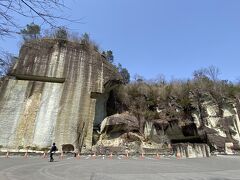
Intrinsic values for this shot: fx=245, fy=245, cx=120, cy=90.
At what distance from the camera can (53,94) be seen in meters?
26.0

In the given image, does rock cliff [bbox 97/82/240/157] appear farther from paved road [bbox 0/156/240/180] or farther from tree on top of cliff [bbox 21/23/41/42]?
tree on top of cliff [bbox 21/23/41/42]

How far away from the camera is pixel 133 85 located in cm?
3541

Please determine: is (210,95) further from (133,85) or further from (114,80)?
(114,80)

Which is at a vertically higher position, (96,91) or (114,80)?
(114,80)

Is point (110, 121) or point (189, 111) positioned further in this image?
point (189, 111)

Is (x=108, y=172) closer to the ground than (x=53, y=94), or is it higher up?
closer to the ground

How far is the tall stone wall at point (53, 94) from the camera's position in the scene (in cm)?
2317

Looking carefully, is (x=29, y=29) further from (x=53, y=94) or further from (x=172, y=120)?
(x=172, y=120)

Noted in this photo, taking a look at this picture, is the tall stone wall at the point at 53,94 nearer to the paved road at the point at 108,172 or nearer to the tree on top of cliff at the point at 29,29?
the paved road at the point at 108,172

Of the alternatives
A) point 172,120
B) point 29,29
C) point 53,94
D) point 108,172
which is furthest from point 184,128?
point 29,29

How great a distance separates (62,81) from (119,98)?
8.78m

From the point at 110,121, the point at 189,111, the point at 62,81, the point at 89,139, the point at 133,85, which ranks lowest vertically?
the point at 89,139

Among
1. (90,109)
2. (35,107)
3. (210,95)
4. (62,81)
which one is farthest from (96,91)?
(210,95)

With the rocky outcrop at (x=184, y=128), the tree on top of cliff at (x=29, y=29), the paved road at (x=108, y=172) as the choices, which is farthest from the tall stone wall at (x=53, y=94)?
the tree on top of cliff at (x=29, y=29)
